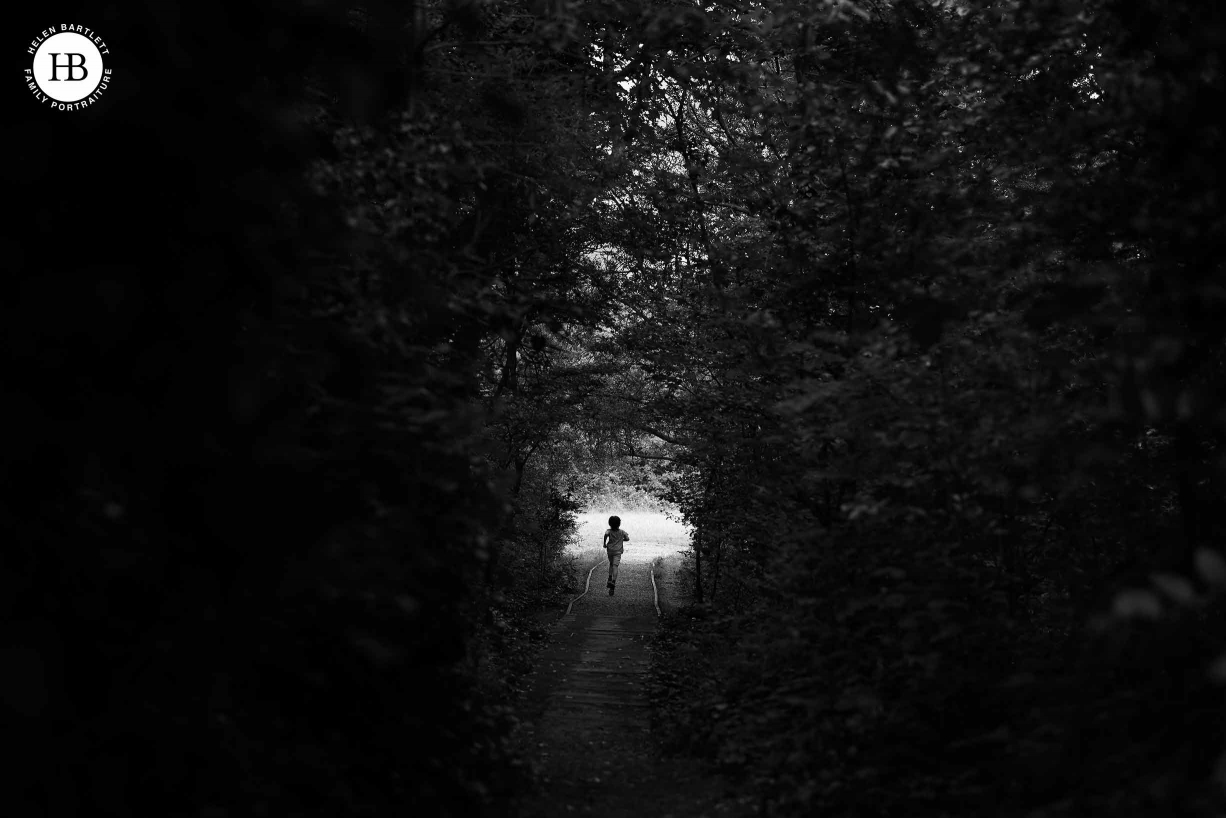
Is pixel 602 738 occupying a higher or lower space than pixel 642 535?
lower

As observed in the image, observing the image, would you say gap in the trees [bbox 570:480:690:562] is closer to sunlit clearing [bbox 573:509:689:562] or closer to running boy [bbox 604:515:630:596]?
sunlit clearing [bbox 573:509:689:562]

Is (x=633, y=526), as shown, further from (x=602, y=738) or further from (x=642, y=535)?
(x=602, y=738)

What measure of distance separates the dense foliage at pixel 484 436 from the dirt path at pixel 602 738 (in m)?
0.49

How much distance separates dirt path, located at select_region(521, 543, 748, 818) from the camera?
7.84m

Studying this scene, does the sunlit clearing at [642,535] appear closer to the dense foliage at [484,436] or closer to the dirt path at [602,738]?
the dirt path at [602,738]

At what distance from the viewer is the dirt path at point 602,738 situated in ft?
25.7

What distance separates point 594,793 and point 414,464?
153 inches

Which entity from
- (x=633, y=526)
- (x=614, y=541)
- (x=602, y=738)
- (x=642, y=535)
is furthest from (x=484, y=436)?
(x=633, y=526)

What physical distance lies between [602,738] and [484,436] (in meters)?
4.80

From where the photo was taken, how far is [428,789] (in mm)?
5914

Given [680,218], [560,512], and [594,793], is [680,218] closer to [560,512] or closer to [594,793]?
[594,793]

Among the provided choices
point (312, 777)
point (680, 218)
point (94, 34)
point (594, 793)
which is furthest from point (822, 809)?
point (680, 218)

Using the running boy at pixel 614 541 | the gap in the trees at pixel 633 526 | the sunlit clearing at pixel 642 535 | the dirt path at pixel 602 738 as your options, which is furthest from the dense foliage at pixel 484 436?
Result: the sunlit clearing at pixel 642 535

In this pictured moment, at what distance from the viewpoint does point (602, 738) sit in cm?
1049
